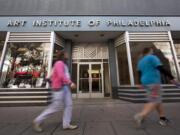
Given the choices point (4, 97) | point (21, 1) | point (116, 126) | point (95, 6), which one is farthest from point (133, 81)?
point (21, 1)

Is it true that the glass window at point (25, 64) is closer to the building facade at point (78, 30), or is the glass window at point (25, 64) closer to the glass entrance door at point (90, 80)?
the building facade at point (78, 30)

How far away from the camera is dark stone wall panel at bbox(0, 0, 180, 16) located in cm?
1059

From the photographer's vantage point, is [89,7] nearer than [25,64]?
No

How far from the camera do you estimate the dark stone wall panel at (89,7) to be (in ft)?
34.8

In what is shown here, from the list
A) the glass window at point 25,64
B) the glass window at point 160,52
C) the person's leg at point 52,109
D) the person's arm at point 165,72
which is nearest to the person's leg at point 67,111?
the person's leg at point 52,109

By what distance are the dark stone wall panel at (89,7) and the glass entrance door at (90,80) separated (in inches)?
144

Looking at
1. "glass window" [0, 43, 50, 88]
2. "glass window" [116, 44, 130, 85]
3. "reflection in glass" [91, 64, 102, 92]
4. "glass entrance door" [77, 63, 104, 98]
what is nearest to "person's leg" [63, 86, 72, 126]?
"glass window" [0, 43, 50, 88]

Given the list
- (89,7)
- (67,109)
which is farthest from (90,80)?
(67,109)

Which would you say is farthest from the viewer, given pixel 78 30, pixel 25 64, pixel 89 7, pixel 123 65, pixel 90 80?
pixel 90 80

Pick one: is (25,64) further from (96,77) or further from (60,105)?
(60,105)

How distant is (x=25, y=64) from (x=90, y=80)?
4.33m

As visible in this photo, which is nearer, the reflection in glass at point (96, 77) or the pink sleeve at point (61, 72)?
the pink sleeve at point (61, 72)

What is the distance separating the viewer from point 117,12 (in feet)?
35.2

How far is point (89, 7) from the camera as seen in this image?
10.8 m
